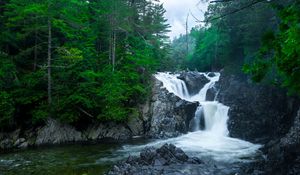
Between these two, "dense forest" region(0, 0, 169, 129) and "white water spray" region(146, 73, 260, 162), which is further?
"dense forest" region(0, 0, 169, 129)

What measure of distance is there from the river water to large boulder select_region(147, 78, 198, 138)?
796 mm

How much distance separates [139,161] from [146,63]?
12312 mm

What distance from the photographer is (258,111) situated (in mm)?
21906

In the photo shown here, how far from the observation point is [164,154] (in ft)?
45.5

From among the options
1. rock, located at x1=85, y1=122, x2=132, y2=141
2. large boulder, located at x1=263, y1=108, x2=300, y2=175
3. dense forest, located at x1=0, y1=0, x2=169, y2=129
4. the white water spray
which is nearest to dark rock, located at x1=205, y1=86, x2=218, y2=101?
the white water spray

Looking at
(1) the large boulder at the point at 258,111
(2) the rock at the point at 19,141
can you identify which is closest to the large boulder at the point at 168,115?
(1) the large boulder at the point at 258,111

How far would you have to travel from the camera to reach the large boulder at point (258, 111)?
1942 centimetres

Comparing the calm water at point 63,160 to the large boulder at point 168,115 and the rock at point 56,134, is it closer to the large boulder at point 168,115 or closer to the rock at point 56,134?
the rock at point 56,134

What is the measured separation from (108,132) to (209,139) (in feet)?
23.4

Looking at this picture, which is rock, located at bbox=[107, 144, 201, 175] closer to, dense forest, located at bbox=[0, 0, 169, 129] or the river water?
the river water

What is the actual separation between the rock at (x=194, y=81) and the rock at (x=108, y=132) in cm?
983

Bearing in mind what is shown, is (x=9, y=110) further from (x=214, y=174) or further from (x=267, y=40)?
(x=267, y=40)

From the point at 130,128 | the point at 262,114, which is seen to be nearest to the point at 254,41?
the point at 262,114

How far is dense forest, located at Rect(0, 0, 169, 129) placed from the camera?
773 inches
